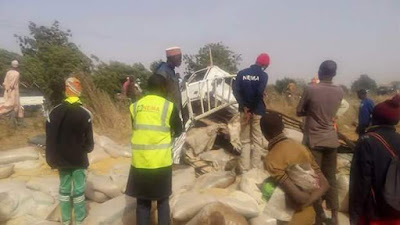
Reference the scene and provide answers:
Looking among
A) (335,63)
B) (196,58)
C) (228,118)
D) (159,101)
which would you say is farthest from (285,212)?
(196,58)

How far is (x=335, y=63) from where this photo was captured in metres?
3.74

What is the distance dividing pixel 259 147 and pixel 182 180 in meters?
1.03

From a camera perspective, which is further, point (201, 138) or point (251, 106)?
point (201, 138)

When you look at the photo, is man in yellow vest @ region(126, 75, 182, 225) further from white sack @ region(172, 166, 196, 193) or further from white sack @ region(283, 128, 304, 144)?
white sack @ region(283, 128, 304, 144)

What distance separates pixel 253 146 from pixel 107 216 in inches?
76.4

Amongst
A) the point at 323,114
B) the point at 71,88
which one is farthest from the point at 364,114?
the point at 71,88

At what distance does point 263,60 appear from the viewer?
462cm

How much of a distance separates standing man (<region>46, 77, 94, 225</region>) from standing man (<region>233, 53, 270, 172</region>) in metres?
1.85

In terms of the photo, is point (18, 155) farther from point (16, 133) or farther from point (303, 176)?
point (303, 176)

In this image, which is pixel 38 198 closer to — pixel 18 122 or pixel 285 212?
pixel 285 212

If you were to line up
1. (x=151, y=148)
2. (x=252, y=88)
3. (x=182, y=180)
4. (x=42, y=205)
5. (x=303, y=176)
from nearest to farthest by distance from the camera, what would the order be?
(x=303, y=176) → (x=151, y=148) → (x=42, y=205) → (x=182, y=180) → (x=252, y=88)

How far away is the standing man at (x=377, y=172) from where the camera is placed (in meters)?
2.24

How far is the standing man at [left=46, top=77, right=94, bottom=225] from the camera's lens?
3.56m

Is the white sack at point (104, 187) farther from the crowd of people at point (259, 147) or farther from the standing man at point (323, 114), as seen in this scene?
the standing man at point (323, 114)
